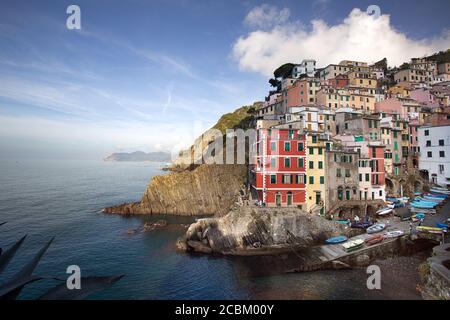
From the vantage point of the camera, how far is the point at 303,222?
116ft

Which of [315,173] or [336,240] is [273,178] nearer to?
[315,173]

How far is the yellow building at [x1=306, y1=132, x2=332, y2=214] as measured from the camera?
3931 centimetres

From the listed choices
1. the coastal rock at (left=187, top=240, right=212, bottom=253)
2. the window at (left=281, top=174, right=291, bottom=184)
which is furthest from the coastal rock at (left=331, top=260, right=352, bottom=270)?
the coastal rock at (left=187, top=240, right=212, bottom=253)

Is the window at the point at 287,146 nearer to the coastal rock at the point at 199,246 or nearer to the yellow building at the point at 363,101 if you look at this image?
the coastal rock at the point at 199,246

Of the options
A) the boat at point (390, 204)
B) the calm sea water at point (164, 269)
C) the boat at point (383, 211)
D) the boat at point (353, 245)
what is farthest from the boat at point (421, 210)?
the boat at point (353, 245)

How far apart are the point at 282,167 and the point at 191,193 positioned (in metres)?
30.2

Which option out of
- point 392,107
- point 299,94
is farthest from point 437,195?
point 299,94

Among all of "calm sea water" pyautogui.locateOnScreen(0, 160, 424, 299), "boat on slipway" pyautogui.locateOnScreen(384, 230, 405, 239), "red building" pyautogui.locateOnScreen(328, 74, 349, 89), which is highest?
"red building" pyautogui.locateOnScreen(328, 74, 349, 89)

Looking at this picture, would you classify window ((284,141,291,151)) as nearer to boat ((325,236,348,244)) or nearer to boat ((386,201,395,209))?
boat ((325,236,348,244))

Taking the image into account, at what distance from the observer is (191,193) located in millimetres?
61531

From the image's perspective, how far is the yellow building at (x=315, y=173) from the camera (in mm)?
39312

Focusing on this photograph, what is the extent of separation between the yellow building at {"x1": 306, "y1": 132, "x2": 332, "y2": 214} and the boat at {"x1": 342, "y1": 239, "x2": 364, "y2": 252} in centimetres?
884

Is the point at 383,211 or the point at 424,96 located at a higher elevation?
the point at 424,96
